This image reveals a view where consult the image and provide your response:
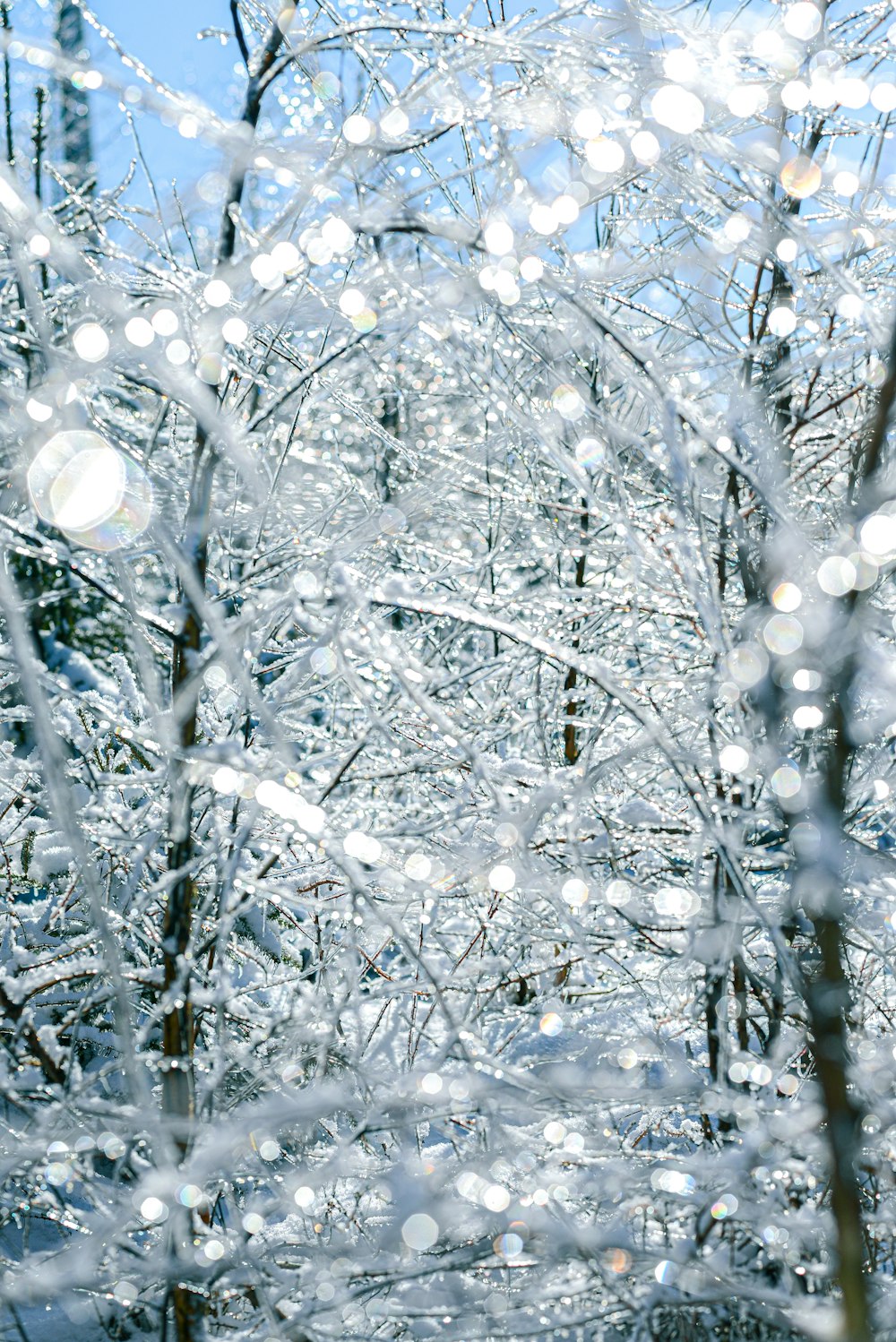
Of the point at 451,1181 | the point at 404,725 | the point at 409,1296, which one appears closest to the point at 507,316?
the point at 404,725

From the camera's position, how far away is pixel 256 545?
1.88m

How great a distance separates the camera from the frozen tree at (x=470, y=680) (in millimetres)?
1207

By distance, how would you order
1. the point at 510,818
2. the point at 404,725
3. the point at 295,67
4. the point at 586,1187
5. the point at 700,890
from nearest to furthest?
the point at 510,818 < the point at 586,1187 < the point at 295,67 < the point at 700,890 < the point at 404,725

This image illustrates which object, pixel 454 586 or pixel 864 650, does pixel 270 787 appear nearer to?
pixel 864 650

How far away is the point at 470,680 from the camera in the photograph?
2428 mm

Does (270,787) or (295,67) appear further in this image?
(295,67)

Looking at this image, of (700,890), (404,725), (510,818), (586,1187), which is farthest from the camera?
(404,725)

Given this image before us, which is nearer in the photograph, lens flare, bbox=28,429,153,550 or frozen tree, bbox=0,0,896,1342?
frozen tree, bbox=0,0,896,1342

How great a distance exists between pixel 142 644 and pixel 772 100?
1544 millimetres

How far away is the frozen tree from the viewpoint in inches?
47.5

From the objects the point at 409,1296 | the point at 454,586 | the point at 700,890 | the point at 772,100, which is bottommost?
the point at 409,1296

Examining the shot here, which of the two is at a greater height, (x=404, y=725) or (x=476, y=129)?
(x=476, y=129)

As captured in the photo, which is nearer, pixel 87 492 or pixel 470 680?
pixel 87 492

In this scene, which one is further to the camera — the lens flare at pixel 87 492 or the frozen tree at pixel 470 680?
the lens flare at pixel 87 492
